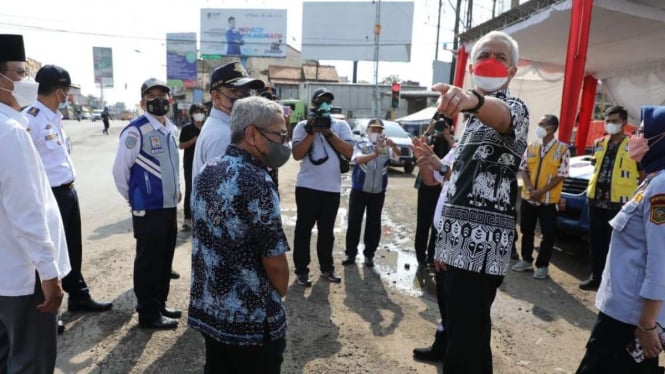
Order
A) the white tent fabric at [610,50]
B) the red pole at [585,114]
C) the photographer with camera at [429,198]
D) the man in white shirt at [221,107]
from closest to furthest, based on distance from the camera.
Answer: the man in white shirt at [221,107]
the photographer with camera at [429,198]
the white tent fabric at [610,50]
the red pole at [585,114]

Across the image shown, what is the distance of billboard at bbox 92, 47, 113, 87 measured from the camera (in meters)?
63.3

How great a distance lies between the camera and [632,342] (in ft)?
6.41

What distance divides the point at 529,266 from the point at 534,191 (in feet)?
3.03

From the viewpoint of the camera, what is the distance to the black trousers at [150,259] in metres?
3.35

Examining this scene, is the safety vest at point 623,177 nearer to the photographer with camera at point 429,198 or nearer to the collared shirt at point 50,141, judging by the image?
the photographer with camera at point 429,198

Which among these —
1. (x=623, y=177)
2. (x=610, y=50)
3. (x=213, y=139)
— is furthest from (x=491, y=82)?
(x=610, y=50)

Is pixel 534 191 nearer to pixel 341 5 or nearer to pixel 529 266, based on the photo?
pixel 529 266

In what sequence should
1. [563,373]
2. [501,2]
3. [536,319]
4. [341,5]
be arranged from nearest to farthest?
[563,373], [536,319], [501,2], [341,5]

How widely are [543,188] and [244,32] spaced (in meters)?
37.2

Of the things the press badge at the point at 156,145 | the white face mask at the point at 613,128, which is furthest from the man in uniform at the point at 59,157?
the white face mask at the point at 613,128

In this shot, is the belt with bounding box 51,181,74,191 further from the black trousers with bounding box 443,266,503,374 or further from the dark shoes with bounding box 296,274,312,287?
the black trousers with bounding box 443,266,503,374

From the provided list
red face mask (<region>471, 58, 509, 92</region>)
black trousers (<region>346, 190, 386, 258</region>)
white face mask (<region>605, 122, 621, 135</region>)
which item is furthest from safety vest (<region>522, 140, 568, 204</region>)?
red face mask (<region>471, 58, 509, 92</region>)

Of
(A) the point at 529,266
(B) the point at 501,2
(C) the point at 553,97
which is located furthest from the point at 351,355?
Result: (C) the point at 553,97

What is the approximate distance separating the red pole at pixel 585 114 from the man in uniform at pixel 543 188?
7.48m
